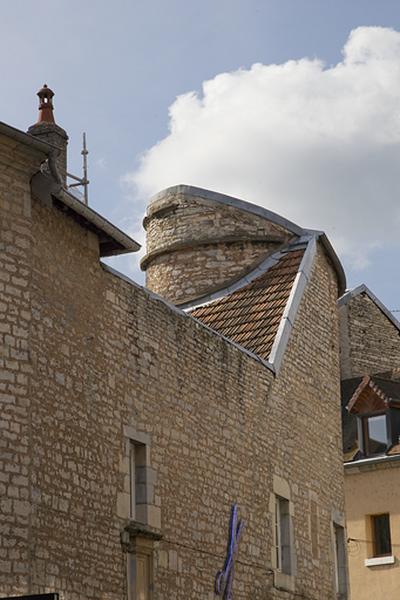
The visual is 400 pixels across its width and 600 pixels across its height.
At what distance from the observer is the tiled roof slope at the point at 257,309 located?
20.5m

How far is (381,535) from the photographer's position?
27.0 meters

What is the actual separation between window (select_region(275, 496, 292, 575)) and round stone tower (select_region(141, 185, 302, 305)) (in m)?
3.98

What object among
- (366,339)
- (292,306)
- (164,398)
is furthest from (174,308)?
(366,339)

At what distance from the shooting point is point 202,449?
17312 mm

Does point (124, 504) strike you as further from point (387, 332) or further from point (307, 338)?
point (387, 332)

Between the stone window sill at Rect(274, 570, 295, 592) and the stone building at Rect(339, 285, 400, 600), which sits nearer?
the stone window sill at Rect(274, 570, 295, 592)

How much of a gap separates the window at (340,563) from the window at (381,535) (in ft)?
17.2

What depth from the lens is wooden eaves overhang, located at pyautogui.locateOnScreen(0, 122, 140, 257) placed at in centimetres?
1355

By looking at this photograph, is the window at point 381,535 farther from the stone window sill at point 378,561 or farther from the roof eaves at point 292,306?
the roof eaves at point 292,306

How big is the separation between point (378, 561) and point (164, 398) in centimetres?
1146

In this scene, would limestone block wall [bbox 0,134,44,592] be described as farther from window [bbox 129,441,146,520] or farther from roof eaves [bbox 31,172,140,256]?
window [bbox 129,441,146,520]

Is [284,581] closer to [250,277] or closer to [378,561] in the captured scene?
[250,277]

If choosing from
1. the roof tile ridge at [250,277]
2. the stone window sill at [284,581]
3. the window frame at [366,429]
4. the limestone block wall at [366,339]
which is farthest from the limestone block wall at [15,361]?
the limestone block wall at [366,339]

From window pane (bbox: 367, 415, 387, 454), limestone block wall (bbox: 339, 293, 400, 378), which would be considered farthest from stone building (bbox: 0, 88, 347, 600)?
limestone block wall (bbox: 339, 293, 400, 378)
